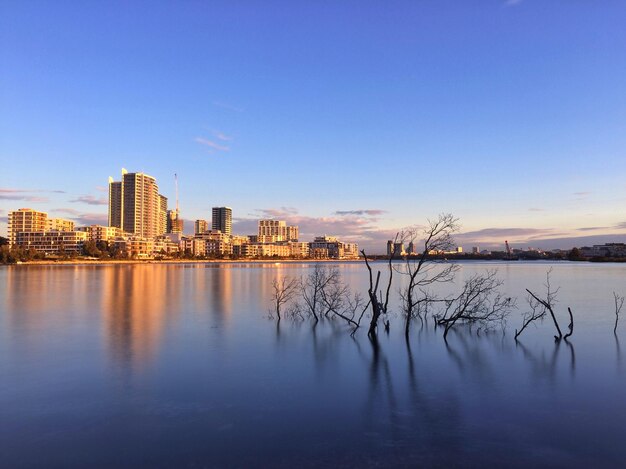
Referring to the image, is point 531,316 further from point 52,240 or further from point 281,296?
point 52,240

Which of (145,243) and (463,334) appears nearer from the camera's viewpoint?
(463,334)

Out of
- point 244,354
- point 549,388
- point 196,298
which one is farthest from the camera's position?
point 196,298

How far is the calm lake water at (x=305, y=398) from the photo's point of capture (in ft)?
27.3

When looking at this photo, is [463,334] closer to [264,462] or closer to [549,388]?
[549,388]

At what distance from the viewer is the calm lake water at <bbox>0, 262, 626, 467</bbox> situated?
8.31m

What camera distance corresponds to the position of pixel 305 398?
1156 centimetres

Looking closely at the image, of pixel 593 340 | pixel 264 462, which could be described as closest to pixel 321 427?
pixel 264 462

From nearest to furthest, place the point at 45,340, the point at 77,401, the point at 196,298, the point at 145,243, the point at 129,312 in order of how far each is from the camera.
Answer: the point at 77,401
the point at 45,340
the point at 129,312
the point at 196,298
the point at 145,243

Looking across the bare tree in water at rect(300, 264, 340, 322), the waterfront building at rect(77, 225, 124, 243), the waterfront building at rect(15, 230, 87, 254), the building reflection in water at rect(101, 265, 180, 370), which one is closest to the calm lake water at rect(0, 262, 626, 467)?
the building reflection in water at rect(101, 265, 180, 370)

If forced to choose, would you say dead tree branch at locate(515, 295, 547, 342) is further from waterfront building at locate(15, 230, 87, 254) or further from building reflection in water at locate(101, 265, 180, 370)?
waterfront building at locate(15, 230, 87, 254)

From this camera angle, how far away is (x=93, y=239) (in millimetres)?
179250

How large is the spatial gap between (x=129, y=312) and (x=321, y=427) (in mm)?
21099

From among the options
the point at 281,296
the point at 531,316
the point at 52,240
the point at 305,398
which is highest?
the point at 52,240

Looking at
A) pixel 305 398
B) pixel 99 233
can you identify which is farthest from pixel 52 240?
pixel 305 398
